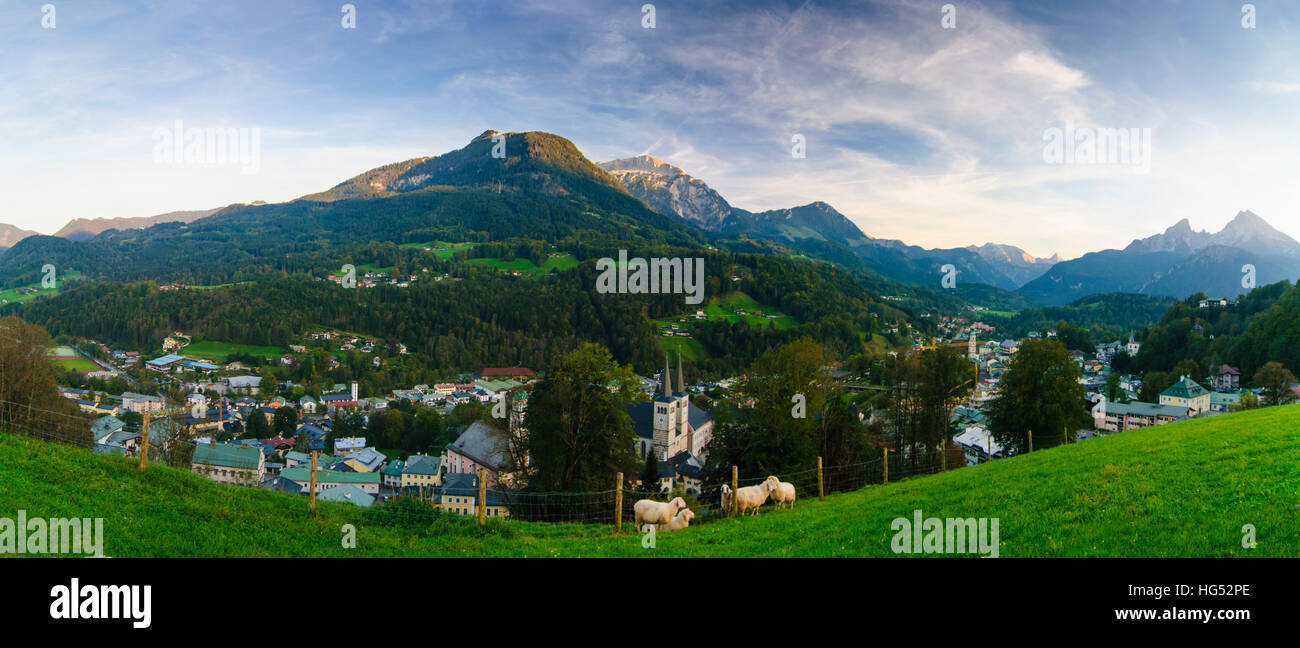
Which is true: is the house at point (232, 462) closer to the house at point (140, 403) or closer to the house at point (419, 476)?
the house at point (419, 476)

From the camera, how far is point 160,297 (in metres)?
170

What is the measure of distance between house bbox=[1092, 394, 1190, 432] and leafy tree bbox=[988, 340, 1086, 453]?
43185mm

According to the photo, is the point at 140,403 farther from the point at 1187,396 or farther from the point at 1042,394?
the point at 1187,396

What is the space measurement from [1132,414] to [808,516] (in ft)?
265

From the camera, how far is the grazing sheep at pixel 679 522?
1469 centimetres

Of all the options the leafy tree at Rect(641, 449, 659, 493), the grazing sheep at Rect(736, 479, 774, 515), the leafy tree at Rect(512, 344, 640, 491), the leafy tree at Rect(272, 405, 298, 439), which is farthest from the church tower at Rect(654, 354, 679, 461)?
the leafy tree at Rect(272, 405, 298, 439)

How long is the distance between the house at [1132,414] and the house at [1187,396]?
1.04m

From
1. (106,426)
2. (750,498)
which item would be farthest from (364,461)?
(750,498)

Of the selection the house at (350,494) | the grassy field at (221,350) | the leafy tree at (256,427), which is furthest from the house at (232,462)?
the grassy field at (221,350)

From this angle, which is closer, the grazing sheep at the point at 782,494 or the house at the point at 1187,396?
the grazing sheep at the point at 782,494

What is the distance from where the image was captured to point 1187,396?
75.6 meters

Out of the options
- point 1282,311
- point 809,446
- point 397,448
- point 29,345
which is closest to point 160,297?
point 397,448

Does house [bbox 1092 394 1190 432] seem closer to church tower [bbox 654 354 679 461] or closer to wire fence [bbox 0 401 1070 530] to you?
wire fence [bbox 0 401 1070 530]
